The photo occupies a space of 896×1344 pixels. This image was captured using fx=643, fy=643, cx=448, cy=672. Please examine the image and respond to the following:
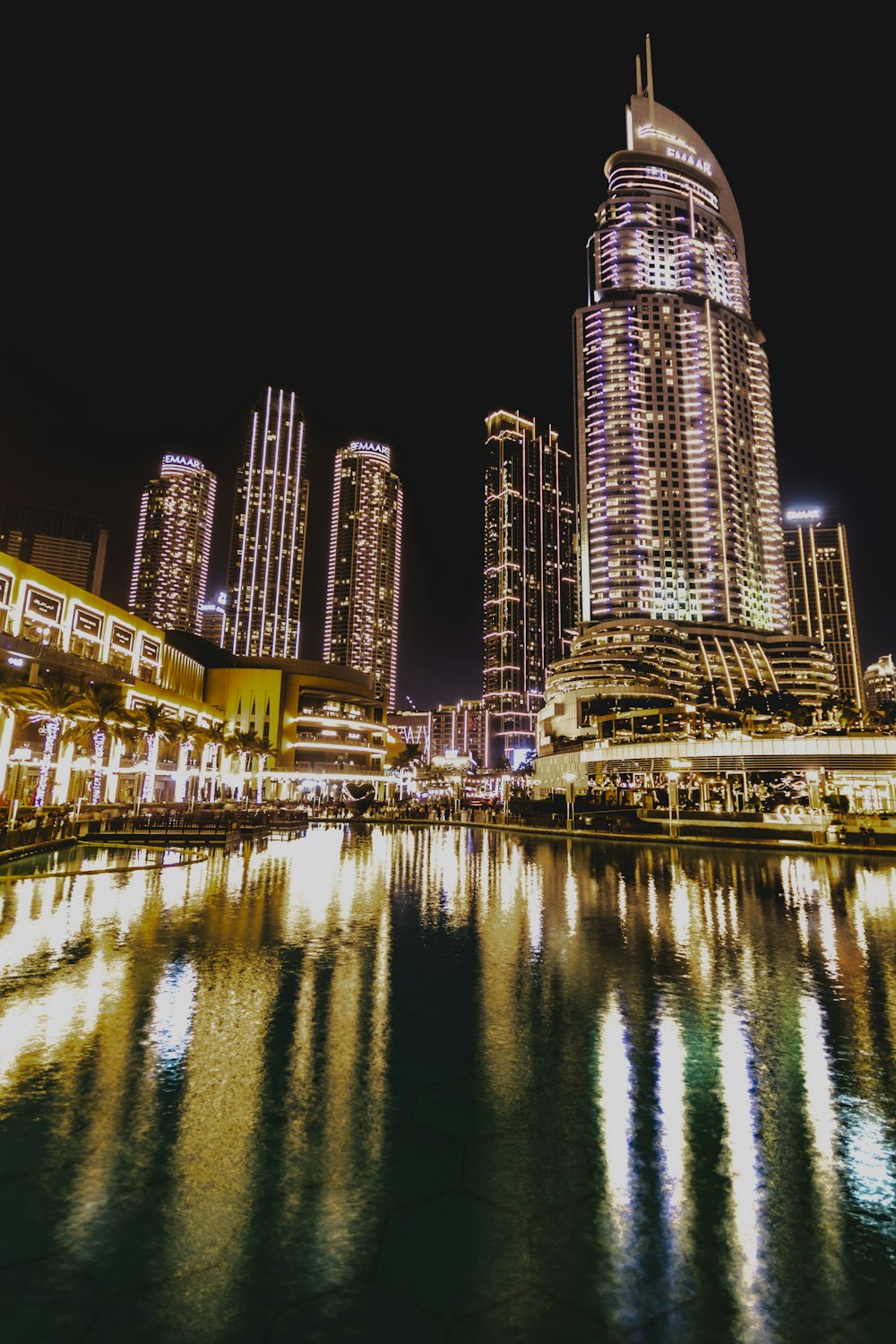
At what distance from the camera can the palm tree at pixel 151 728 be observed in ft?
198

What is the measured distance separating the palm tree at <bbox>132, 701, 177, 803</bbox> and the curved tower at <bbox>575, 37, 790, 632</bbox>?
127552mm

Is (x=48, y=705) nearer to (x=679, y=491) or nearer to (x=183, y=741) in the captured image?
(x=183, y=741)

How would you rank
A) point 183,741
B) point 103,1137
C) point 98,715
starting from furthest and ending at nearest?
point 183,741
point 98,715
point 103,1137

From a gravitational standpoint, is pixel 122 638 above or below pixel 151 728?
above

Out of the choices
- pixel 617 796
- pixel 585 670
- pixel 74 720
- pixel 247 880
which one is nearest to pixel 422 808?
pixel 617 796

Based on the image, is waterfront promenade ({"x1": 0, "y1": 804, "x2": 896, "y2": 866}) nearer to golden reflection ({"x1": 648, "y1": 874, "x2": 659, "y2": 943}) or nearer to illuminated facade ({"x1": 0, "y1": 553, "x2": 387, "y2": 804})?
illuminated facade ({"x1": 0, "y1": 553, "x2": 387, "y2": 804})

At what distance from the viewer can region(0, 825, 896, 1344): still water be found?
3979 millimetres

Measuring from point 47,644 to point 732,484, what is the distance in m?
183

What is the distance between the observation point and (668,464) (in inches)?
7239

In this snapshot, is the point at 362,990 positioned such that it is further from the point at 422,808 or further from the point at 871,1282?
the point at 422,808

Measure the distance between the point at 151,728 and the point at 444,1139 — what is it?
6325 cm

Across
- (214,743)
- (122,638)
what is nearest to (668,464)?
(214,743)

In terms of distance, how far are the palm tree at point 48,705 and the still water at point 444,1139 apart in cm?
3292

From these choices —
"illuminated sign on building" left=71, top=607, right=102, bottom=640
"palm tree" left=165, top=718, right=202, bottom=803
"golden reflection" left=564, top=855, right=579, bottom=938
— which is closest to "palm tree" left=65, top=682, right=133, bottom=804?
"palm tree" left=165, top=718, right=202, bottom=803
